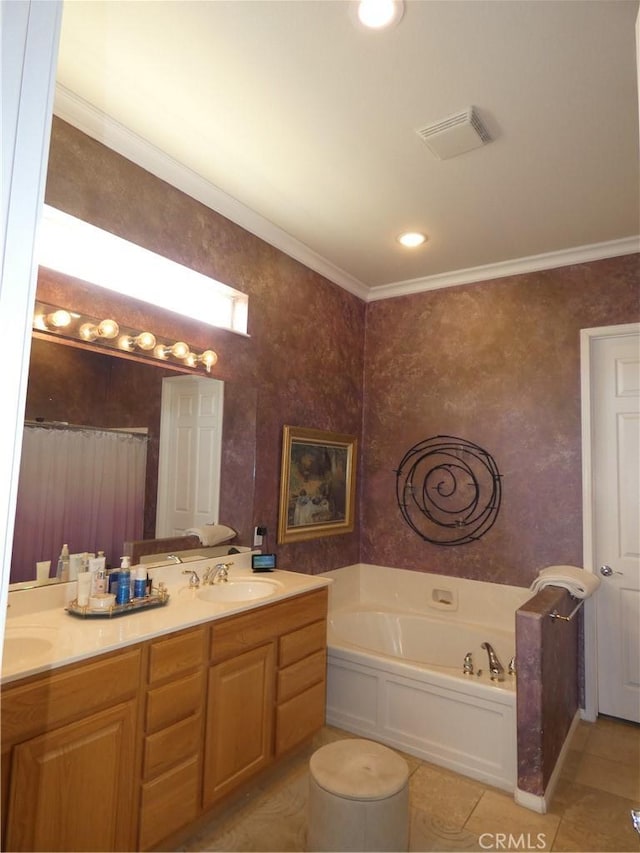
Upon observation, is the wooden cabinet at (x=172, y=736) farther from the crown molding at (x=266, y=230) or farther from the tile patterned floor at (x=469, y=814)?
the crown molding at (x=266, y=230)

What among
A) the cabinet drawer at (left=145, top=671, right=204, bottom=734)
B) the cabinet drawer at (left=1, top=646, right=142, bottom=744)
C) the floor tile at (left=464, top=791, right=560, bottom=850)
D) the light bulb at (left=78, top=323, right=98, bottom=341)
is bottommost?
the floor tile at (left=464, top=791, right=560, bottom=850)

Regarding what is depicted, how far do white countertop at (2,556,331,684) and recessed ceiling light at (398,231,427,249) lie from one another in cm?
208

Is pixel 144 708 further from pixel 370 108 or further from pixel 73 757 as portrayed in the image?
pixel 370 108

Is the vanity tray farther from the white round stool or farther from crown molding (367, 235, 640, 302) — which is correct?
crown molding (367, 235, 640, 302)

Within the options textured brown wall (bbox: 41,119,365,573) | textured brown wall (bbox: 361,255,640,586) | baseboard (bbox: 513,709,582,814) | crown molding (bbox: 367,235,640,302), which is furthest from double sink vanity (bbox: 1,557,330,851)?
crown molding (bbox: 367,235,640,302)

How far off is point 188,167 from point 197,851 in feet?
9.24

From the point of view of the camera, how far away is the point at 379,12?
1.54 meters

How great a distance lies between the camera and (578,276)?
3.15 metres

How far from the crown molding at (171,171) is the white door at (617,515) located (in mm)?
1914

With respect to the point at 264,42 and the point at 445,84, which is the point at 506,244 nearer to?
the point at 445,84

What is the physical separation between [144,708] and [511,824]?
1.56 meters

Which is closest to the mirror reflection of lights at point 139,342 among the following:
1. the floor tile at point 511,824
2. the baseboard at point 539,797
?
the floor tile at point 511,824

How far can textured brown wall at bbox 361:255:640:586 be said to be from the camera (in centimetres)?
310

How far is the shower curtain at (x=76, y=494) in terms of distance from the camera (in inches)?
73.4
